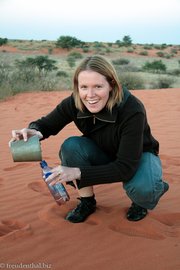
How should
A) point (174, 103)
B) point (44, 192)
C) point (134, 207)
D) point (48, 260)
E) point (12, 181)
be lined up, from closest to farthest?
point (48, 260)
point (134, 207)
point (44, 192)
point (12, 181)
point (174, 103)

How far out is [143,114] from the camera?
8.75 ft

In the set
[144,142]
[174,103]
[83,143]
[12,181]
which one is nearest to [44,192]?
[12,181]

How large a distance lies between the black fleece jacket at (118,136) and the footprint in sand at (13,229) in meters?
0.55

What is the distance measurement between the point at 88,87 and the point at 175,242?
1.15 m

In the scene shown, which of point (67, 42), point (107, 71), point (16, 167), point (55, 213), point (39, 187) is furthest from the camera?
point (67, 42)

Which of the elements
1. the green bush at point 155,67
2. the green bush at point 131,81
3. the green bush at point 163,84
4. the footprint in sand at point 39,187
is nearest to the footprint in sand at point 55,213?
the footprint in sand at point 39,187

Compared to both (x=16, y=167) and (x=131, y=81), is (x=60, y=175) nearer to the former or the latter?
(x=16, y=167)

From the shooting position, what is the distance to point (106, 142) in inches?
113

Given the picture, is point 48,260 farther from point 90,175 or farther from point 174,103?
point 174,103

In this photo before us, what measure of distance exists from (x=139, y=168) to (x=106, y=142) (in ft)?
1.00

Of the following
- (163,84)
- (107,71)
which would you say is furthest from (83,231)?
(163,84)

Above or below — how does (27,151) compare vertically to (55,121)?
below

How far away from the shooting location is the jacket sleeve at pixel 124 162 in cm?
256

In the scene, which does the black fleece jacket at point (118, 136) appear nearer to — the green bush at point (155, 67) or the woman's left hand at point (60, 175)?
the woman's left hand at point (60, 175)
